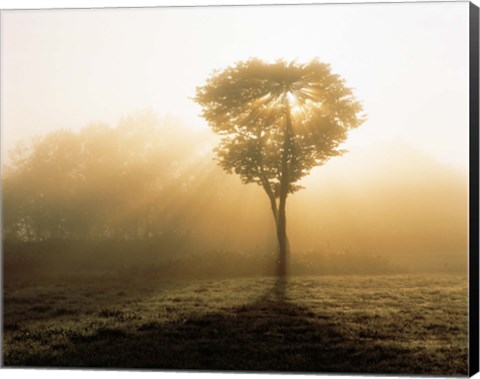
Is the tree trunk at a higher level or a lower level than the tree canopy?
lower

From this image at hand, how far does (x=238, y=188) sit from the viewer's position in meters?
11.4

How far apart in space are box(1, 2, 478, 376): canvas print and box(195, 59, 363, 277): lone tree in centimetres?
2

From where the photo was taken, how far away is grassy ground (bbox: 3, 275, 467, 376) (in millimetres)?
10758

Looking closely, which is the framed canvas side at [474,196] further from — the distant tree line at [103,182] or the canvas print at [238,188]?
the distant tree line at [103,182]

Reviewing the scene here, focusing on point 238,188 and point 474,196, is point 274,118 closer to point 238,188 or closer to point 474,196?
point 238,188

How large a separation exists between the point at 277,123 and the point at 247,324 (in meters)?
2.39

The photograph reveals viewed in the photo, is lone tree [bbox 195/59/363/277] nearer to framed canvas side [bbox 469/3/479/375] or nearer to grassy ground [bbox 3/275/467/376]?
grassy ground [bbox 3/275/467/376]

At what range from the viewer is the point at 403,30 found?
1098 centimetres

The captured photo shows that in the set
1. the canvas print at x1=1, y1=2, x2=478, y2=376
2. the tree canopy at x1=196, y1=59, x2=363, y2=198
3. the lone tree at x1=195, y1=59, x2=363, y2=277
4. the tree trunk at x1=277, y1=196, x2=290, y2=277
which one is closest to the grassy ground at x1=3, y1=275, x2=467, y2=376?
the canvas print at x1=1, y1=2, x2=478, y2=376

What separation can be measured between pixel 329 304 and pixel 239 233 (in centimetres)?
133

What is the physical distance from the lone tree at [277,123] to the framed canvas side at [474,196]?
1417 mm

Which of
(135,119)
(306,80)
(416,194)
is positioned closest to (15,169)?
(135,119)

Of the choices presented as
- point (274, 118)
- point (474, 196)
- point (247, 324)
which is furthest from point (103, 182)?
point (474, 196)

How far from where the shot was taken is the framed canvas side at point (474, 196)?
10.7 m
